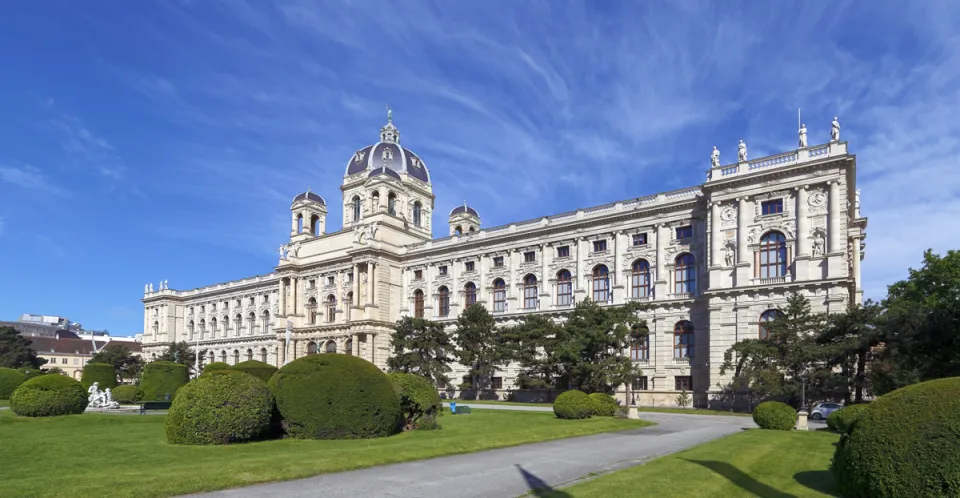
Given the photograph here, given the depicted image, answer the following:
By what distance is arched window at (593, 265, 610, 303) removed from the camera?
55.6 meters

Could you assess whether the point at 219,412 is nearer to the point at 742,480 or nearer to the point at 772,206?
the point at 742,480

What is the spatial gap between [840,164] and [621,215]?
1781 cm

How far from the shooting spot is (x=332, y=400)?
22.2m

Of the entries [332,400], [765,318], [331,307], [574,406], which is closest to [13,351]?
[331,307]

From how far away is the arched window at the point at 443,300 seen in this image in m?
68.5

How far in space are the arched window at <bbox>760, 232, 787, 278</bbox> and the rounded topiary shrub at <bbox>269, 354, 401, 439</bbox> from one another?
3217cm

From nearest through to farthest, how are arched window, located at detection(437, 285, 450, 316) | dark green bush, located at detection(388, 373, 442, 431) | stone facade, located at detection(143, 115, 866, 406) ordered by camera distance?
dark green bush, located at detection(388, 373, 442, 431), stone facade, located at detection(143, 115, 866, 406), arched window, located at detection(437, 285, 450, 316)

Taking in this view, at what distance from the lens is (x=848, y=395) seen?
36844mm

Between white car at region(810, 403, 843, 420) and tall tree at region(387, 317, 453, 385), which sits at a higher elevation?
tall tree at region(387, 317, 453, 385)

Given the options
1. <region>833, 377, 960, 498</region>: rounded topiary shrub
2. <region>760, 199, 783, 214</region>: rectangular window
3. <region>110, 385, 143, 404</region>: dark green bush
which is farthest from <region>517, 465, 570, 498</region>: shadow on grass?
<region>110, 385, 143, 404</region>: dark green bush

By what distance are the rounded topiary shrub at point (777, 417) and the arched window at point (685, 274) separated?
2328 centimetres

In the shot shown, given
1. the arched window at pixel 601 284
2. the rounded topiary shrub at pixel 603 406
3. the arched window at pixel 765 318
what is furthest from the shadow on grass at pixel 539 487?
the arched window at pixel 601 284

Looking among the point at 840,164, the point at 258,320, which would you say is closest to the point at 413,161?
the point at 258,320

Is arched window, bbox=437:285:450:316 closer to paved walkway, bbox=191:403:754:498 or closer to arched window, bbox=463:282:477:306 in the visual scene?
arched window, bbox=463:282:477:306
